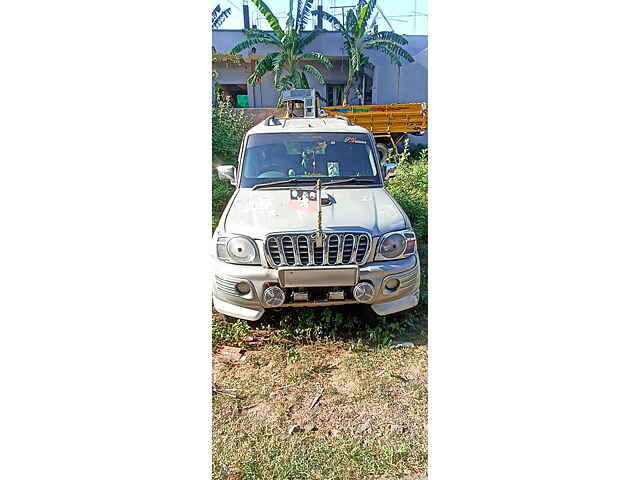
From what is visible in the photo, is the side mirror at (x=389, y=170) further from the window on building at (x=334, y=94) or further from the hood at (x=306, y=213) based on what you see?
the window on building at (x=334, y=94)

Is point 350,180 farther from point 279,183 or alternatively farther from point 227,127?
point 227,127

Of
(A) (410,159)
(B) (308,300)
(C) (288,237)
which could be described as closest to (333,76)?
(A) (410,159)

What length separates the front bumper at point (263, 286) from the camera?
256cm

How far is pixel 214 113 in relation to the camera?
2715mm

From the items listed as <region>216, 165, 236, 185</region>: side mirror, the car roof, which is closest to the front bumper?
<region>216, 165, 236, 185</region>: side mirror

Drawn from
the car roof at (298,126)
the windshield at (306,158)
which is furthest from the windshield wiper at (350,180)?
the car roof at (298,126)

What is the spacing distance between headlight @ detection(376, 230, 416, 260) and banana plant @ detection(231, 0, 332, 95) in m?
1.11

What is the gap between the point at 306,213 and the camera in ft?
8.61

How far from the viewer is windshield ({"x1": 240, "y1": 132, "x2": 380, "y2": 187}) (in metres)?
2.85

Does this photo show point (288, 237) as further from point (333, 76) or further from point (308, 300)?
point (333, 76)

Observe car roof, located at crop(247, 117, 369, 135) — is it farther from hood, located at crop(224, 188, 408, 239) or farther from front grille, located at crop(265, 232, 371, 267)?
front grille, located at crop(265, 232, 371, 267)

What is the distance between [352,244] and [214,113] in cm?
111

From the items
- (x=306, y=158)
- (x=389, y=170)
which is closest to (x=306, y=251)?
(x=306, y=158)

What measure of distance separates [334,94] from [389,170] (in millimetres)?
594
